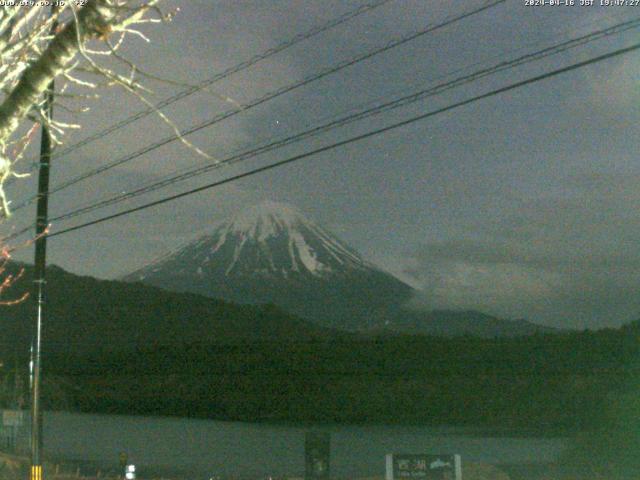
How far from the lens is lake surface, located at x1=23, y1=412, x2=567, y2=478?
143 feet

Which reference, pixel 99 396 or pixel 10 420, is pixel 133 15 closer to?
pixel 10 420

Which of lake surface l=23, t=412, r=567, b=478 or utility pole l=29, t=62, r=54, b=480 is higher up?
utility pole l=29, t=62, r=54, b=480

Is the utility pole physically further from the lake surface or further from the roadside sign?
the lake surface

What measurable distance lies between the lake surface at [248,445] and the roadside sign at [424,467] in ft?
50.4

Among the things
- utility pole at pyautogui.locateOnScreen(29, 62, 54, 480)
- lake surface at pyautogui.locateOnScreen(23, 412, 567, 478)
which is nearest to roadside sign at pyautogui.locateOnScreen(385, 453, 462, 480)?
utility pole at pyautogui.locateOnScreen(29, 62, 54, 480)

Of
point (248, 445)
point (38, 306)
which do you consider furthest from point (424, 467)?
point (248, 445)

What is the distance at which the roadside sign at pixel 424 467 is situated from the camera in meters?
18.4

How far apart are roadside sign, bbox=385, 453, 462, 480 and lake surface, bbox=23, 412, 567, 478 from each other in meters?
15.4

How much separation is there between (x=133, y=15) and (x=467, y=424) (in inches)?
2743

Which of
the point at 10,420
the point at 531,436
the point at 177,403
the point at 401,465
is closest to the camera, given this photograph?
the point at 401,465

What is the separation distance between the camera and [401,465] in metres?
18.6

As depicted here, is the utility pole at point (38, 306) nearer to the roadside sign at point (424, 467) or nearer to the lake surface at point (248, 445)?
the roadside sign at point (424, 467)

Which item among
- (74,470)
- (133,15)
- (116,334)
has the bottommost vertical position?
(74,470)

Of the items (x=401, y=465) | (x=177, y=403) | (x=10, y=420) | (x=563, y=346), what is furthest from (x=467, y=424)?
(x=401, y=465)
